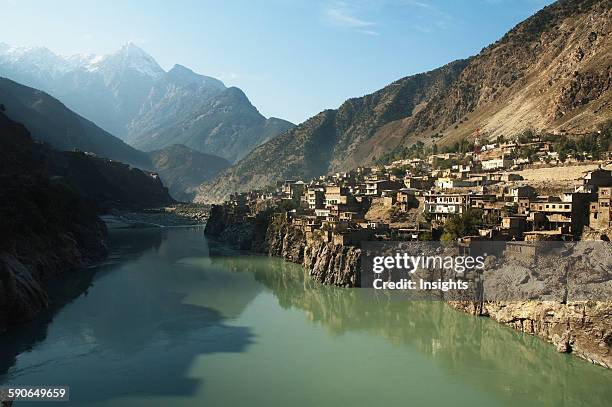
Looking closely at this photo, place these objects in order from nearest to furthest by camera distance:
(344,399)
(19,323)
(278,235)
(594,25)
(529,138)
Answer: (344,399), (19,323), (278,235), (529,138), (594,25)

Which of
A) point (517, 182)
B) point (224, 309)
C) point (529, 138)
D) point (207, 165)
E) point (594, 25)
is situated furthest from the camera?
point (207, 165)

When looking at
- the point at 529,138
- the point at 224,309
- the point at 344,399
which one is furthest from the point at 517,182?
the point at 344,399

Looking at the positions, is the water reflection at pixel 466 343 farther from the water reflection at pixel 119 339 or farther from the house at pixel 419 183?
the house at pixel 419 183

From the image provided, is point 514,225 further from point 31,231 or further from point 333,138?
point 333,138

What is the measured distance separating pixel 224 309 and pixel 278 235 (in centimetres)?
1829

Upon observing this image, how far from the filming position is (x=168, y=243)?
5919cm

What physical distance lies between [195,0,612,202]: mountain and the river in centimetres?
3986

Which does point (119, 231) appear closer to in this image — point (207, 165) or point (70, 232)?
point (70, 232)

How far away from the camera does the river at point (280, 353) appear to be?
1681 centimetres

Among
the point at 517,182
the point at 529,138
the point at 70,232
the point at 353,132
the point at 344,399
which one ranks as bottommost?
the point at 344,399

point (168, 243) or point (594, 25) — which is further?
point (594, 25)

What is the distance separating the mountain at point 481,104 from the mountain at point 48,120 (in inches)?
1476

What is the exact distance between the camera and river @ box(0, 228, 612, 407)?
16812 mm

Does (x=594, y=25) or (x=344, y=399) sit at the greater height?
(x=594, y=25)
